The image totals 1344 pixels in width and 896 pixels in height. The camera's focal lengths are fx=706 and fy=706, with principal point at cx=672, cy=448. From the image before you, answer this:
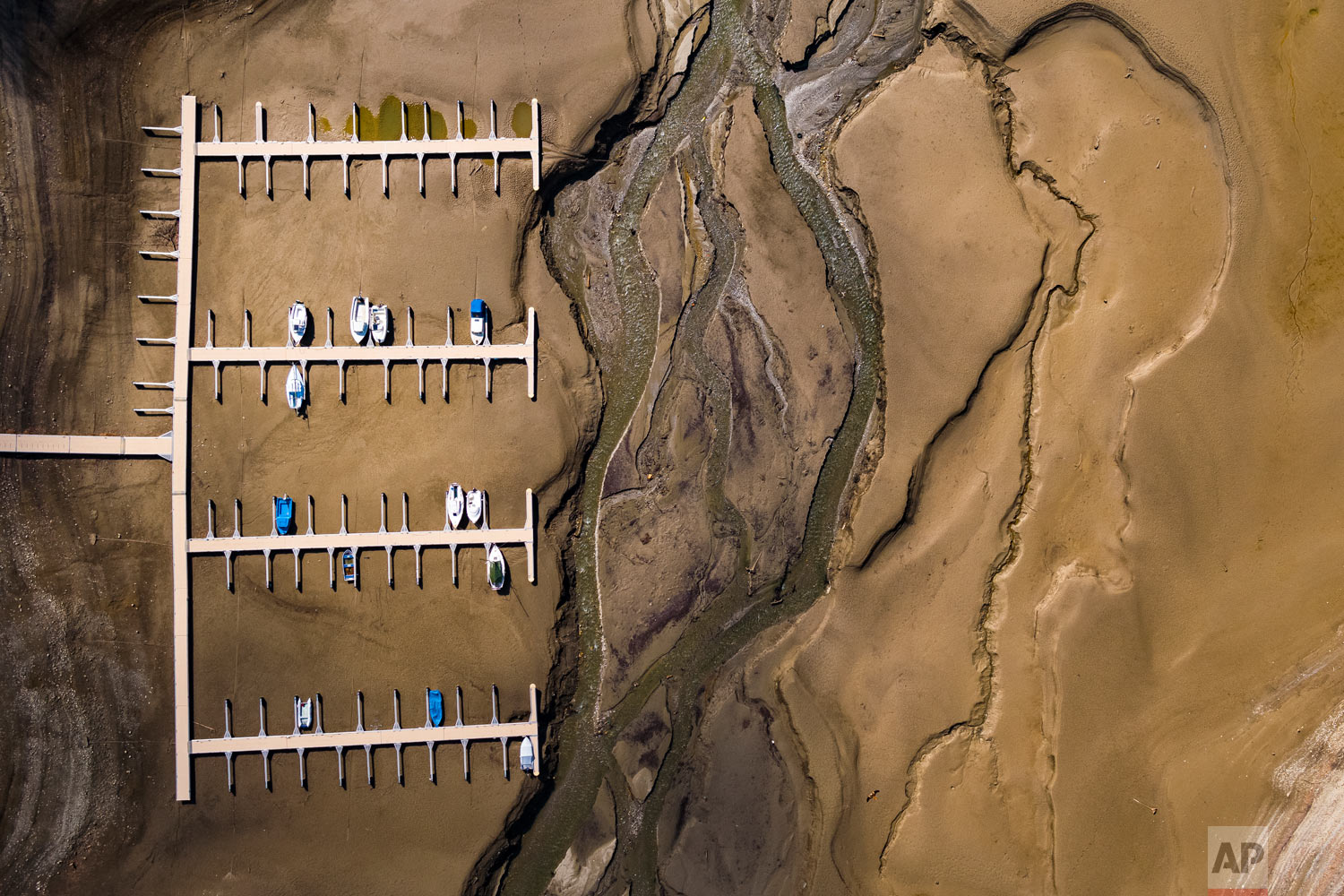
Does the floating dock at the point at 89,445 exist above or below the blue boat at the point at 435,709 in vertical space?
above

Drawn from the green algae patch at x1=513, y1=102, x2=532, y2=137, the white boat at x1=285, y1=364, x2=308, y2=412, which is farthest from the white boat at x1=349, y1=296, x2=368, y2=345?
→ the green algae patch at x1=513, y1=102, x2=532, y2=137

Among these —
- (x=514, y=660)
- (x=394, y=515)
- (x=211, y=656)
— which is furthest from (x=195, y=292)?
(x=514, y=660)

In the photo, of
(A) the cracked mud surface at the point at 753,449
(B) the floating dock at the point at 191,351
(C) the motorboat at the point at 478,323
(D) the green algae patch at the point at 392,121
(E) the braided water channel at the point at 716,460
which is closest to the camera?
(A) the cracked mud surface at the point at 753,449

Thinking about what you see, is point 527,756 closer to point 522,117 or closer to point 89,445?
point 89,445

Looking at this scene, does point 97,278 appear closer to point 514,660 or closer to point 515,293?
point 515,293

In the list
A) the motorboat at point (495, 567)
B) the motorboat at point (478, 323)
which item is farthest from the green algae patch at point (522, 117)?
the motorboat at point (495, 567)

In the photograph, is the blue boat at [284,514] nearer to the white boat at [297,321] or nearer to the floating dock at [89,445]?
the floating dock at [89,445]

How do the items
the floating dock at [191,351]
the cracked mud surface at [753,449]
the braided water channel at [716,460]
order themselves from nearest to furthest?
the cracked mud surface at [753,449], the floating dock at [191,351], the braided water channel at [716,460]
